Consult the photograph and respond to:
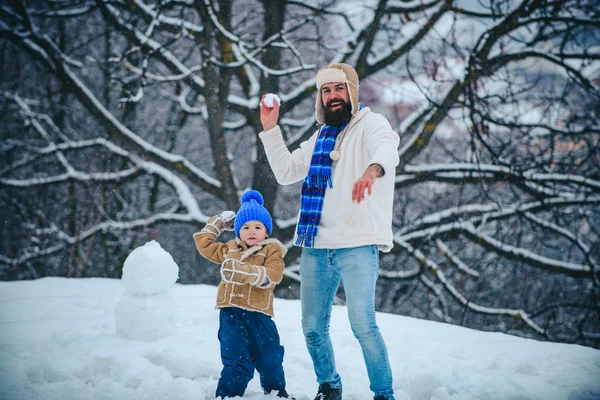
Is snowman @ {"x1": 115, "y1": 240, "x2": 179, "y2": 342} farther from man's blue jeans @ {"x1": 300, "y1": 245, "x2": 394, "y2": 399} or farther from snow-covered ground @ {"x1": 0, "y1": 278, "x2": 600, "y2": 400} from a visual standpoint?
man's blue jeans @ {"x1": 300, "y1": 245, "x2": 394, "y2": 399}

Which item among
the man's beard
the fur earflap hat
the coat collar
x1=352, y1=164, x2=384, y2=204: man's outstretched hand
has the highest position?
the fur earflap hat

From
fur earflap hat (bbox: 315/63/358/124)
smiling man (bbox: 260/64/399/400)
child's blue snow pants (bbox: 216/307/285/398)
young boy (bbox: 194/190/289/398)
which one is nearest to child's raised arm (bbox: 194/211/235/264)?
young boy (bbox: 194/190/289/398)

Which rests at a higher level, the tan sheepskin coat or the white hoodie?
the white hoodie

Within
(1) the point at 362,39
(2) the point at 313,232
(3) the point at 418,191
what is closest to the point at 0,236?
(1) the point at 362,39

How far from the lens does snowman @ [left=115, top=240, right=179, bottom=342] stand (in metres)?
3.31

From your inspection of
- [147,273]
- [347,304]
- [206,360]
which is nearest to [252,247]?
[347,304]

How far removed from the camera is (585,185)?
693cm

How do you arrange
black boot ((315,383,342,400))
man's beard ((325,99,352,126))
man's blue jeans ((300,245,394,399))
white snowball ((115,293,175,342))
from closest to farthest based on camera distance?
man's blue jeans ((300,245,394,399)), black boot ((315,383,342,400)), man's beard ((325,99,352,126)), white snowball ((115,293,175,342))

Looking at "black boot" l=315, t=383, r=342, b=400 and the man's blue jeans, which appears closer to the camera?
the man's blue jeans

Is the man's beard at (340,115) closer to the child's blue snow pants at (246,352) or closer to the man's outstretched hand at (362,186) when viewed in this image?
the man's outstretched hand at (362,186)

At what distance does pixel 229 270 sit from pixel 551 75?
271 inches

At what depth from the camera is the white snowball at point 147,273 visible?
132 inches

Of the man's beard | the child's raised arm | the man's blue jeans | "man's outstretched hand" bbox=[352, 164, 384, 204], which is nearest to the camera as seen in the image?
"man's outstretched hand" bbox=[352, 164, 384, 204]

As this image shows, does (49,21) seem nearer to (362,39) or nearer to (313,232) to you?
(362,39)
